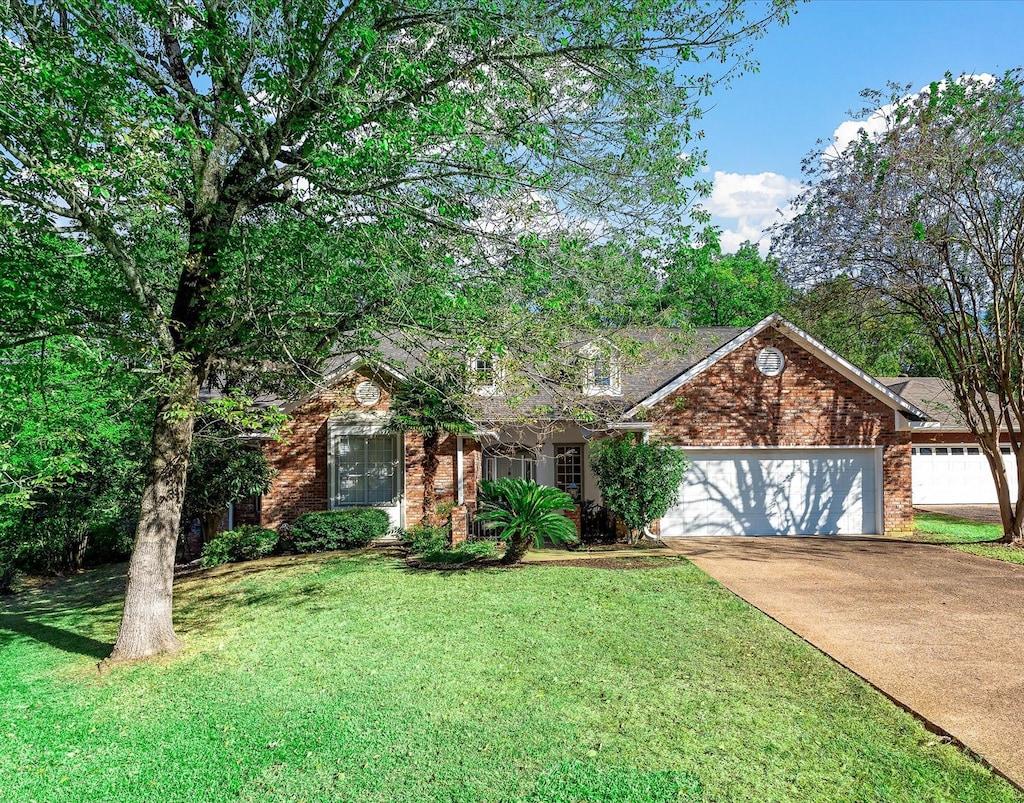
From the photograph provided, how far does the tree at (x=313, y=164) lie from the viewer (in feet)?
20.6

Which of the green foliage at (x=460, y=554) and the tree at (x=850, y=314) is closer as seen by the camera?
the green foliage at (x=460, y=554)

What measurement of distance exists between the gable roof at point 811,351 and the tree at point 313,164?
7468mm

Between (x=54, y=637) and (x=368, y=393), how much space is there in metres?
7.94

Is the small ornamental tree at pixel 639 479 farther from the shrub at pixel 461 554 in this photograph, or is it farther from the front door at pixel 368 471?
the front door at pixel 368 471

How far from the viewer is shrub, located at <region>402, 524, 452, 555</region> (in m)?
13.3

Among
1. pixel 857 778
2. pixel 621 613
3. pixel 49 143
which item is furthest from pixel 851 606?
pixel 49 143

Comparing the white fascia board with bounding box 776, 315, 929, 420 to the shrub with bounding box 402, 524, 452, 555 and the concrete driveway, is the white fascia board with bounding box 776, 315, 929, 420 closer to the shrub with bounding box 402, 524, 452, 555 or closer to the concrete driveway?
the concrete driveway

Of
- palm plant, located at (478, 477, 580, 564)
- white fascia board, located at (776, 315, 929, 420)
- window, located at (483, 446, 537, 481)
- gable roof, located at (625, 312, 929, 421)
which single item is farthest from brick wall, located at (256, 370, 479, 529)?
white fascia board, located at (776, 315, 929, 420)

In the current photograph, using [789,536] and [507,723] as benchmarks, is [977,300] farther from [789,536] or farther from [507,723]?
[507,723]

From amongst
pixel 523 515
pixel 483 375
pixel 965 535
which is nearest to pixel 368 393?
pixel 523 515

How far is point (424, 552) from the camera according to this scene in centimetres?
1331

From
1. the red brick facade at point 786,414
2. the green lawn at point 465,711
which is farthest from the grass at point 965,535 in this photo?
the green lawn at point 465,711

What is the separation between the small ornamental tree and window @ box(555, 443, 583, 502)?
4.82m

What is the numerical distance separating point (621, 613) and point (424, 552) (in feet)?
18.0
